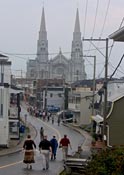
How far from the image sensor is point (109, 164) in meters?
10.8

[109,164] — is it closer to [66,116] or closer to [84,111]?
[84,111]

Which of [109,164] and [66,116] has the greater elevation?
[109,164]

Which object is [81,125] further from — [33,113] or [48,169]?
[48,169]

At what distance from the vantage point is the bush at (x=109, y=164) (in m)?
10.2

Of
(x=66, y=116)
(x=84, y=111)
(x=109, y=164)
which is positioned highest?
(x=84, y=111)

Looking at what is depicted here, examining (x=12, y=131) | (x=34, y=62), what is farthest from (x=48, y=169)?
(x=34, y=62)

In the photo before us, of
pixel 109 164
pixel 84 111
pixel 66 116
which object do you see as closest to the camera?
pixel 109 164

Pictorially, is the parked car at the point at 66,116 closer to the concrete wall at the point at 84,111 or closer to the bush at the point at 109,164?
the concrete wall at the point at 84,111

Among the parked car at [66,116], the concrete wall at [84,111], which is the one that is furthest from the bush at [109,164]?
the parked car at [66,116]

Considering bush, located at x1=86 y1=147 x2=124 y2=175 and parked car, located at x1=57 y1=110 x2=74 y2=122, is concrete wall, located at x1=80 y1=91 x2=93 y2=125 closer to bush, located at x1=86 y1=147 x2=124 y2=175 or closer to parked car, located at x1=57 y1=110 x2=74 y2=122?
parked car, located at x1=57 y1=110 x2=74 y2=122

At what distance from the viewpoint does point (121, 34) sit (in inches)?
719

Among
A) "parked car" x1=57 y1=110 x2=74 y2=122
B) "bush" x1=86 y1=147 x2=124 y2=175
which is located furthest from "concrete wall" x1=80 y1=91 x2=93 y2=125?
"bush" x1=86 y1=147 x2=124 y2=175

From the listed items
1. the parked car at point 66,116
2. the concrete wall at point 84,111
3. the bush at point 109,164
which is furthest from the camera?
the parked car at point 66,116

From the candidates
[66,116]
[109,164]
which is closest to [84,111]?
[66,116]
